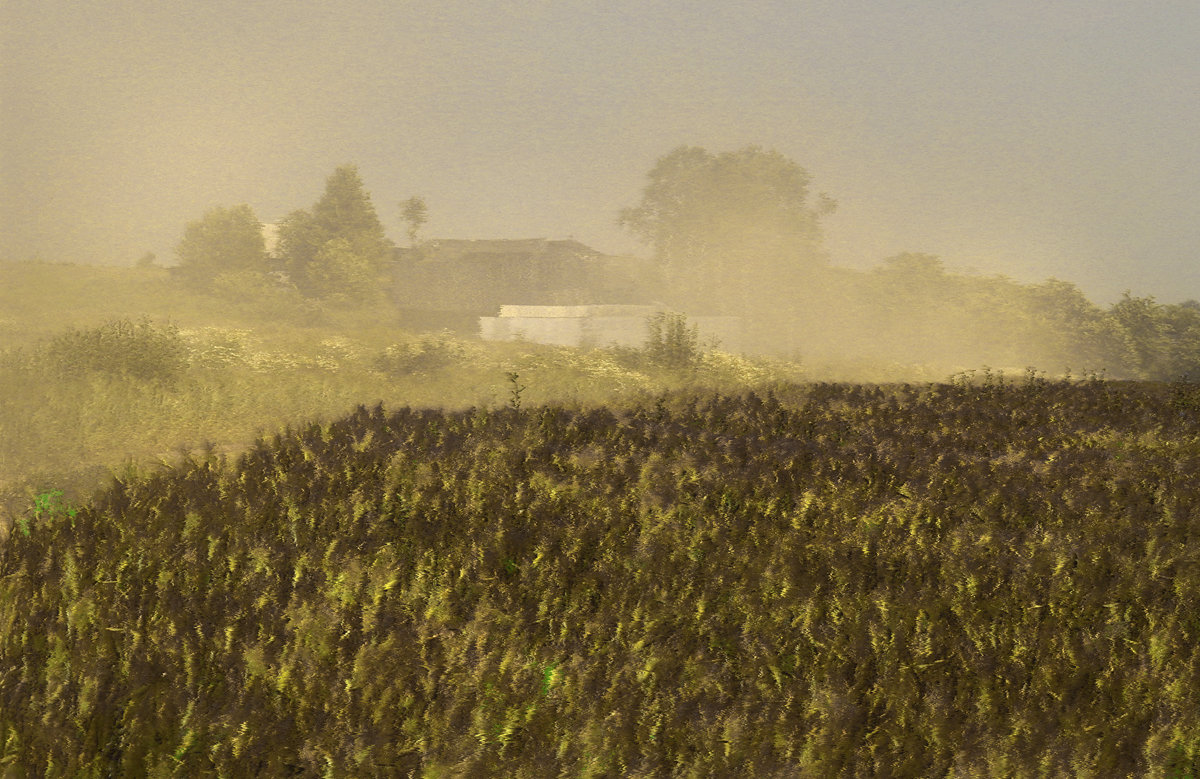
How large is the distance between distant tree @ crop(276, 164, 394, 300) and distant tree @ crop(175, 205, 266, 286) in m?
1.83

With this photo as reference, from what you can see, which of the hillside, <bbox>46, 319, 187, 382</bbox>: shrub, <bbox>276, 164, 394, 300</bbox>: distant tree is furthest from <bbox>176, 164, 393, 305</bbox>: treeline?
<bbox>46, 319, 187, 382</bbox>: shrub

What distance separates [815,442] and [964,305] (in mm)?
52929

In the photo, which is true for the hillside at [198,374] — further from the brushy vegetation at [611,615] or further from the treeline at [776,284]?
the treeline at [776,284]

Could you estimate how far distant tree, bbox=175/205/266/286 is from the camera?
48938 mm

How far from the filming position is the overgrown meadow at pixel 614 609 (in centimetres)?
314

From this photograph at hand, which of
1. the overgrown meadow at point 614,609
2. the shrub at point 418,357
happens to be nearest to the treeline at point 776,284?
the shrub at point 418,357

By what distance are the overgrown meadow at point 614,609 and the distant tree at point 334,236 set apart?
4289 cm

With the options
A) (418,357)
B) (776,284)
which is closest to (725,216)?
(776,284)

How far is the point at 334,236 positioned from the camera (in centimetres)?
4966

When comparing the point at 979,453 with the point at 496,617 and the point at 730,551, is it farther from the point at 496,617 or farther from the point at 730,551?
the point at 496,617

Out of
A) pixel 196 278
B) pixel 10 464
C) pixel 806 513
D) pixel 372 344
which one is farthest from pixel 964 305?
pixel 806 513

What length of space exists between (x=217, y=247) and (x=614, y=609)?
50154mm

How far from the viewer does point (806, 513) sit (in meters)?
4.94

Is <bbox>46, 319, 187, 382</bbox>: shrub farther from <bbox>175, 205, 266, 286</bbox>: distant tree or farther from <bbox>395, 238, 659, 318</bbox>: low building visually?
<bbox>395, 238, 659, 318</bbox>: low building
